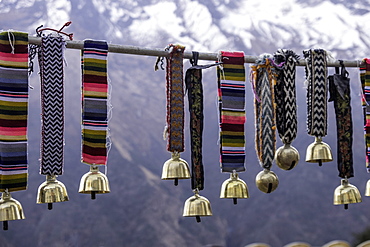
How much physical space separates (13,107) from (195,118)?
3.48 ft

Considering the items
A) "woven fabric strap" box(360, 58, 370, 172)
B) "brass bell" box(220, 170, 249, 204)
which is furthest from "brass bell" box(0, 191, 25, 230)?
"woven fabric strap" box(360, 58, 370, 172)

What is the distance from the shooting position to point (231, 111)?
3.53 meters

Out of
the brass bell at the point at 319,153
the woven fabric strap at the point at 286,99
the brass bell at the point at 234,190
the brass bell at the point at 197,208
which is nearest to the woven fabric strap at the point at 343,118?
the brass bell at the point at 319,153

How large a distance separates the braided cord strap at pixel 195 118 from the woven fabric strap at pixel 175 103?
71mm

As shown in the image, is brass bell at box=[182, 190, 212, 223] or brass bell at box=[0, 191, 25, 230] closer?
brass bell at box=[0, 191, 25, 230]

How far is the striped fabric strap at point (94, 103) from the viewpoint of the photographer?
3.14 meters

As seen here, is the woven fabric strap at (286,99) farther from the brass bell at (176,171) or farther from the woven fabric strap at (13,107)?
the woven fabric strap at (13,107)

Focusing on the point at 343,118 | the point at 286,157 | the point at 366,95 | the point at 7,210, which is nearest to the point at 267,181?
the point at 286,157

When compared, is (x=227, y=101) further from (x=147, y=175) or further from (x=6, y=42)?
(x=147, y=175)

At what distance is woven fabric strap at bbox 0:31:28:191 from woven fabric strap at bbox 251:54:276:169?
141cm

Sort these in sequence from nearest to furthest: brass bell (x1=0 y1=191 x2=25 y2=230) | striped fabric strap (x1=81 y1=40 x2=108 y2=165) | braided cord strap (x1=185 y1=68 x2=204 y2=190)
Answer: brass bell (x1=0 y1=191 x2=25 y2=230), striped fabric strap (x1=81 y1=40 x2=108 y2=165), braided cord strap (x1=185 y1=68 x2=204 y2=190)

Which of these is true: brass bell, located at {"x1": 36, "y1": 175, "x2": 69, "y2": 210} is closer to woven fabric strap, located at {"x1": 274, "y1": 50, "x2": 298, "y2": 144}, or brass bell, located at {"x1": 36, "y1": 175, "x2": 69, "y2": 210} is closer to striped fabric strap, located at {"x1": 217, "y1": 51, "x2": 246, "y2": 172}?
striped fabric strap, located at {"x1": 217, "y1": 51, "x2": 246, "y2": 172}

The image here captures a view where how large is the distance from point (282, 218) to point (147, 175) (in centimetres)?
203

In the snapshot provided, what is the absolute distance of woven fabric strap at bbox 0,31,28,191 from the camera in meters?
2.92
